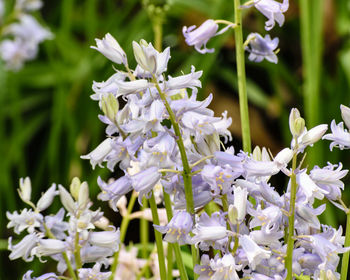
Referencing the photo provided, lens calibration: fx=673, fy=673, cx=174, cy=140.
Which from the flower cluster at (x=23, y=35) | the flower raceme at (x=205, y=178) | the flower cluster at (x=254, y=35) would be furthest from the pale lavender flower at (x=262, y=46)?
the flower cluster at (x=23, y=35)

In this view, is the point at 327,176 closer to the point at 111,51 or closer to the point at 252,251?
the point at 252,251

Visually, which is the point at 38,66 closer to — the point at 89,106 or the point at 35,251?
the point at 89,106

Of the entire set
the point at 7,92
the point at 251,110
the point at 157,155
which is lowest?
the point at 251,110

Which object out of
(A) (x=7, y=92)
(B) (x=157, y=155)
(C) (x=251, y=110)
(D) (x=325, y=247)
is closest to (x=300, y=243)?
(D) (x=325, y=247)

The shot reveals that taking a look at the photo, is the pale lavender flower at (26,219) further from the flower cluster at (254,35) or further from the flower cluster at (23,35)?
the flower cluster at (23,35)

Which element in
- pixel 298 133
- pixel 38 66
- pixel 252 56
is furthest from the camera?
pixel 38 66

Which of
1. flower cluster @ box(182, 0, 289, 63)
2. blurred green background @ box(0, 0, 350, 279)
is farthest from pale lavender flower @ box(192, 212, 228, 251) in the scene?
blurred green background @ box(0, 0, 350, 279)
